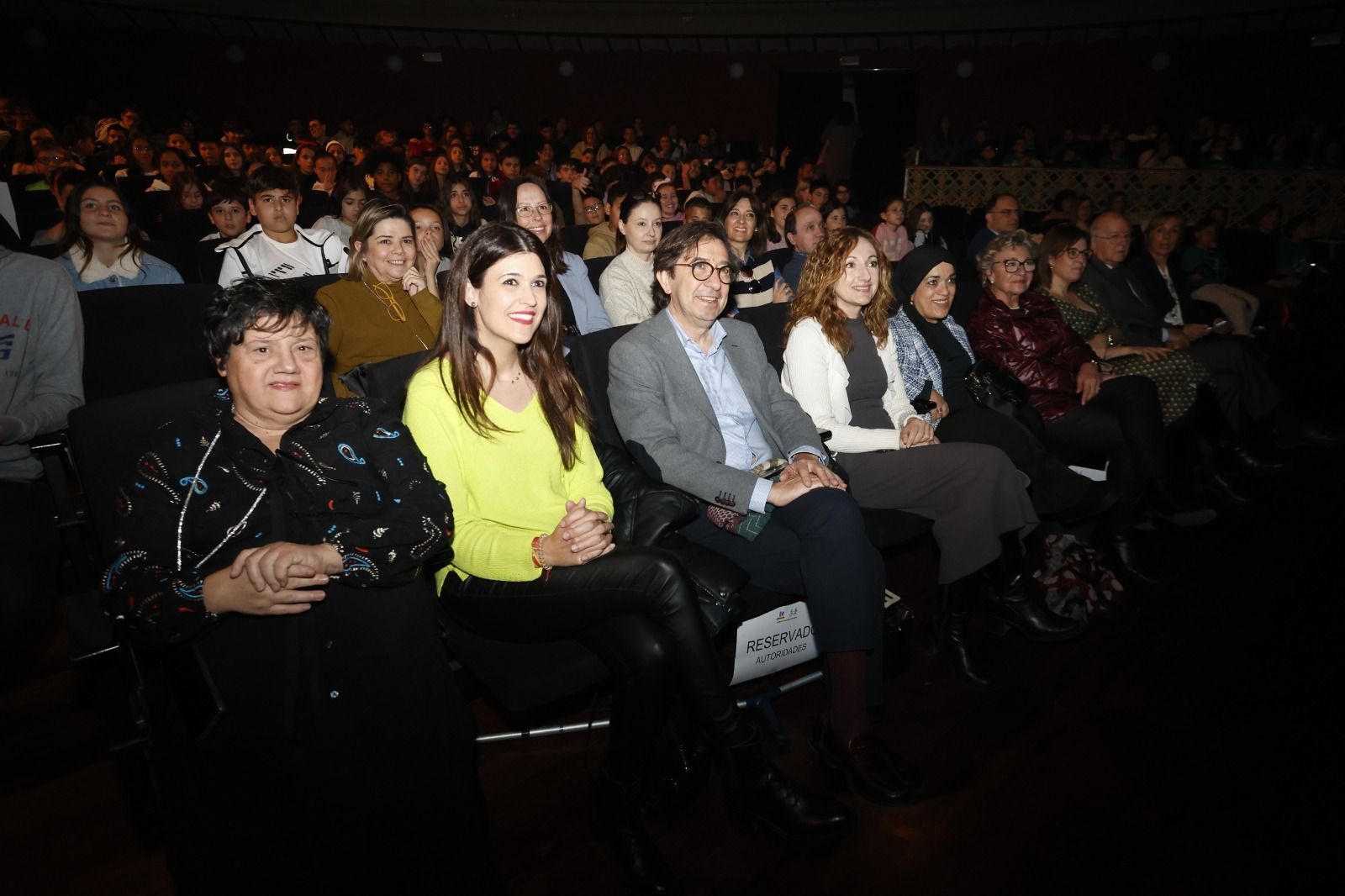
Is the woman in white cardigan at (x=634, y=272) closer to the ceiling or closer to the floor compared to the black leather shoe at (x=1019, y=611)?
closer to the ceiling

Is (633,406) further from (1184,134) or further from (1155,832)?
(1184,134)

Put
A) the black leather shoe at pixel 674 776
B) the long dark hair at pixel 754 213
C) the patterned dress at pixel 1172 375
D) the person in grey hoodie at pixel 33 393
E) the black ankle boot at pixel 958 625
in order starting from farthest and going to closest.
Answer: the long dark hair at pixel 754 213 → the patterned dress at pixel 1172 375 → the black ankle boot at pixel 958 625 → the black leather shoe at pixel 674 776 → the person in grey hoodie at pixel 33 393

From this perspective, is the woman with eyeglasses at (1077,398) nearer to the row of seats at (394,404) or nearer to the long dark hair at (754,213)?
the row of seats at (394,404)

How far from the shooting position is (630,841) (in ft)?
5.64

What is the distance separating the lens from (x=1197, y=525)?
10.9ft

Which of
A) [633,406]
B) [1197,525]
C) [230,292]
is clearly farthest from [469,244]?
[1197,525]

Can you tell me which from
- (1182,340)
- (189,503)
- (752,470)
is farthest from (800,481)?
(1182,340)

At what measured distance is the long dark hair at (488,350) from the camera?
1.74 meters

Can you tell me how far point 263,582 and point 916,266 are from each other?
250 centimetres

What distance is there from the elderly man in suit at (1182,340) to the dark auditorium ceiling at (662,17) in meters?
10.9

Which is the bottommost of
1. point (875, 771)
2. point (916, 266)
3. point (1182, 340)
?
point (875, 771)

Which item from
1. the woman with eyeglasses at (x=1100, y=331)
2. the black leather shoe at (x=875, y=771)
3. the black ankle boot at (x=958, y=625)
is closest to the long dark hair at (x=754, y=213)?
the woman with eyeglasses at (x=1100, y=331)

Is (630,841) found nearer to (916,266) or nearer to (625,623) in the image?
(625,623)

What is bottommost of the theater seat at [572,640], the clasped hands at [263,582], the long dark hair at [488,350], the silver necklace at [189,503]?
the theater seat at [572,640]
